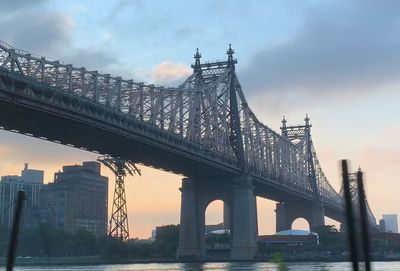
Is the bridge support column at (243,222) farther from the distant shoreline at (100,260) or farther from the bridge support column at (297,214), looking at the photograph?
the bridge support column at (297,214)

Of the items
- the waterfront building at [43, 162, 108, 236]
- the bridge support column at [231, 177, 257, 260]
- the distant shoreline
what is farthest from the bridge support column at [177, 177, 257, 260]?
the waterfront building at [43, 162, 108, 236]

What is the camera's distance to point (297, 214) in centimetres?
14988

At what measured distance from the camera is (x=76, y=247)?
12812 centimetres

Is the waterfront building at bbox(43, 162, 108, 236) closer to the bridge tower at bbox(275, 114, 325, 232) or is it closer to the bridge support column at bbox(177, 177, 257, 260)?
the bridge support column at bbox(177, 177, 257, 260)

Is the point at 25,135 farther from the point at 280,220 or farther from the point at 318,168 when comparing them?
the point at 318,168

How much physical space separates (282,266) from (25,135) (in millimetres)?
59294

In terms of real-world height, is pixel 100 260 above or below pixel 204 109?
below

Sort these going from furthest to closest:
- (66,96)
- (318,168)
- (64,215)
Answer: (318,168) < (64,215) < (66,96)

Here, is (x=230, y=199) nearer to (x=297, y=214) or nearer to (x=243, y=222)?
(x=243, y=222)

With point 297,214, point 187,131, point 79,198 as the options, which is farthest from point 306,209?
point 187,131

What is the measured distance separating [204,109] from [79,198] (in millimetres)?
55334

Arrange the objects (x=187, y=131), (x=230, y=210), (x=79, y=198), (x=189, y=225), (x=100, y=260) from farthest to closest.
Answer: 1. (x=79, y=198)
2. (x=100, y=260)
3. (x=189, y=225)
4. (x=230, y=210)
5. (x=187, y=131)

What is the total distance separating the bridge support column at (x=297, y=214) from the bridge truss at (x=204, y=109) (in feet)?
11.5

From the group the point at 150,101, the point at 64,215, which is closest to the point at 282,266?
the point at 150,101
